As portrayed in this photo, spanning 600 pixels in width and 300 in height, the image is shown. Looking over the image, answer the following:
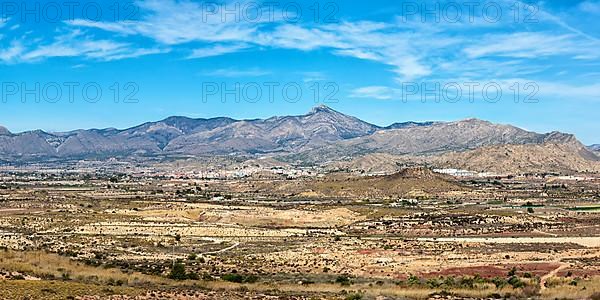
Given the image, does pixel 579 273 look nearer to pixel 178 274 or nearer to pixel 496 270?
pixel 496 270

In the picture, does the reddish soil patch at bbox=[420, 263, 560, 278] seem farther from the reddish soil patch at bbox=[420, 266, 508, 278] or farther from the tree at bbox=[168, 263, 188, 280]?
the tree at bbox=[168, 263, 188, 280]

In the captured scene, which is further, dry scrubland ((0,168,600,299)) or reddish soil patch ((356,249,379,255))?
reddish soil patch ((356,249,379,255))

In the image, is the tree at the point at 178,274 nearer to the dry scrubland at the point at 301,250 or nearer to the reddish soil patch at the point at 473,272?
the dry scrubland at the point at 301,250

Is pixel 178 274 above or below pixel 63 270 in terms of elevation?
below

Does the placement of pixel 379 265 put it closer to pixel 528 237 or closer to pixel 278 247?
pixel 278 247

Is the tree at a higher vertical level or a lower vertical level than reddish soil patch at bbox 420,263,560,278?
higher

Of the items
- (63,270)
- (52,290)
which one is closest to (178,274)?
(63,270)

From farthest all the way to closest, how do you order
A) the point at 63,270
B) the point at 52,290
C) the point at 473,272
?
1. the point at 473,272
2. the point at 63,270
3. the point at 52,290

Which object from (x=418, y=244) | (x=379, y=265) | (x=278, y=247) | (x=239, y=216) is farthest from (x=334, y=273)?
(x=239, y=216)

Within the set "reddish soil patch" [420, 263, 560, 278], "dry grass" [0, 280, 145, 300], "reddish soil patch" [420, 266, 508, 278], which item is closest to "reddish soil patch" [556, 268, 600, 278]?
"reddish soil patch" [420, 263, 560, 278]
